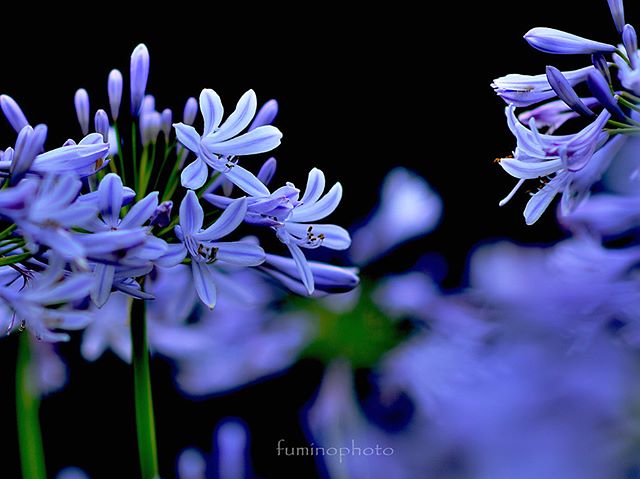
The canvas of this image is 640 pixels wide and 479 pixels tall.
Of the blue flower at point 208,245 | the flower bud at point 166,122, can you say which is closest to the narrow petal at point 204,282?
the blue flower at point 208,245

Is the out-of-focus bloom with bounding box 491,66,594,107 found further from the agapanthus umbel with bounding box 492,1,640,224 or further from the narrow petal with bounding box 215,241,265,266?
the narrow petal with bounding box 215,241,265,266

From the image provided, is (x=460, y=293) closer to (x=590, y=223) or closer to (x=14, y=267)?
(x=590, y=223)

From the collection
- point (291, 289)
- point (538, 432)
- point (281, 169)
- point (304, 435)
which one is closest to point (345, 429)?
point (304, 435)

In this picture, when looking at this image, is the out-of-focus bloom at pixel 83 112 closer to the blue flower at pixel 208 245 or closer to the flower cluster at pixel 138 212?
the flower cluster at pixel 138 212


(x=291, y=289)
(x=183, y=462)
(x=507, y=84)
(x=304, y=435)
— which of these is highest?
(x=507, y=84)

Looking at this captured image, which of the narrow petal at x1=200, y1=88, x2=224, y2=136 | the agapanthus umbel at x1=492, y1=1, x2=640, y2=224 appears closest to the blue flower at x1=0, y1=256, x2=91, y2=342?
the narrow petal at x1=200, y1=88, x2=224, y2=136

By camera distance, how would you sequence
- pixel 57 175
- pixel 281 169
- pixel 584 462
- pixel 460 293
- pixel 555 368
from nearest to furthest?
1. pixel 57 175
2. pixel 584 462
3. pixel 555 368
4. pixel 460 293
5. pixel 281 169
